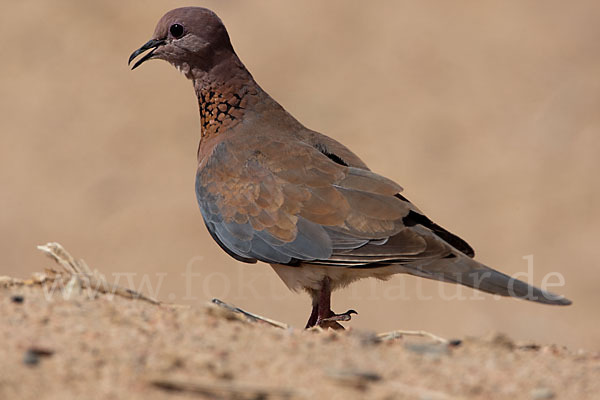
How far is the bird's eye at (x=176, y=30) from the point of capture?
6337 mm

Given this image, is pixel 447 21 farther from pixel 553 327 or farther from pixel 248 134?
pixel 248 134

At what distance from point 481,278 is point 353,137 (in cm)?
942

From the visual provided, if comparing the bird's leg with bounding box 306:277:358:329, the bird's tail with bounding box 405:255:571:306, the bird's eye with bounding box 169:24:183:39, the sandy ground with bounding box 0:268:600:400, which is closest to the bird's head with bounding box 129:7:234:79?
the bird's eye with bounding box 169:24:183:39

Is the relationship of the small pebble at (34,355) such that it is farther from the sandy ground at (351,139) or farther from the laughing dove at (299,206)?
the laughing dove at (299,206)

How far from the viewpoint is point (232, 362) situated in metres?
3.42

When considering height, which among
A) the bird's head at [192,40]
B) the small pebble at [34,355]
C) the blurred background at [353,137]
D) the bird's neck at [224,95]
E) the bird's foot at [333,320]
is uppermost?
the blurred background at [353,137]

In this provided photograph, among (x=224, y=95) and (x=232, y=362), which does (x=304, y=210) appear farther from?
(x=232, y=362)

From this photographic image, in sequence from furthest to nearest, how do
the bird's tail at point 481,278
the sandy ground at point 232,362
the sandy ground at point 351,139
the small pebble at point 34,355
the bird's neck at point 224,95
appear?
1. the sandy ground at point 351,139
2. the bird's neck at point 224,95
3. the bird's tail at point 481,278
4. the small pebble at point 34,355
5. the sandy ground at point 232,362

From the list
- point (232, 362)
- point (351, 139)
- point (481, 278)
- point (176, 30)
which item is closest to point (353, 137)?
point (351, 139)

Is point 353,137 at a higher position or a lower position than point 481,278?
higher

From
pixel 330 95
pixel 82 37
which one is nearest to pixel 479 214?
pixel 330 95

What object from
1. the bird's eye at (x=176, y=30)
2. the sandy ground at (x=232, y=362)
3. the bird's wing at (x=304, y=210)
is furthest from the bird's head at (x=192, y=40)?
the sandy ground at (x=232, y=362)

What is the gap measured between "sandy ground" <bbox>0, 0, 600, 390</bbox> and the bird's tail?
1.45 feet

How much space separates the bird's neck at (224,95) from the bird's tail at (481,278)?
165 centimetres
